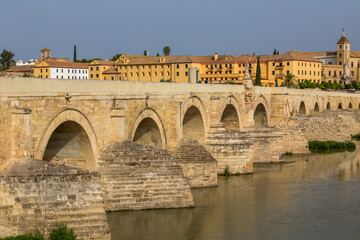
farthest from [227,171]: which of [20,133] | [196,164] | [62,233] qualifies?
[62,233]

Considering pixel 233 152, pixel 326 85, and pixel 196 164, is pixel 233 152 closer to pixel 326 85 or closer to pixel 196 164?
pixel 196 164

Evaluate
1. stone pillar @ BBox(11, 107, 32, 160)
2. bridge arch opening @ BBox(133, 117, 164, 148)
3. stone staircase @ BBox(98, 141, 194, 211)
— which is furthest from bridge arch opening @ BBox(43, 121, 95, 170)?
bridge arch opening @ BBox(133, 117, 164, 148)

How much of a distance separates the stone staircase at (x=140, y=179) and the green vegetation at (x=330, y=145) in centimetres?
2361

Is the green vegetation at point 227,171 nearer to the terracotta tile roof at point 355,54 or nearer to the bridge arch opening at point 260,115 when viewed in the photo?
the bridge arch opening at point 260,115

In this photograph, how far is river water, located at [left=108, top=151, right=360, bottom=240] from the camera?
17719mm

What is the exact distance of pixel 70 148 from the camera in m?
19.5

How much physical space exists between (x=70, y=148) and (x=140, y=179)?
8.40ft

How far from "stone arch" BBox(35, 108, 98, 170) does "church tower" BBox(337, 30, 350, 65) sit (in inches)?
3860

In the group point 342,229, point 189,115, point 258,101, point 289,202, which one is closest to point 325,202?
point 289,202

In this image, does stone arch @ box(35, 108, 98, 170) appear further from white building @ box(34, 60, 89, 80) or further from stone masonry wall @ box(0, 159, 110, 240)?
white building @ box(34, 60, 89, 80)

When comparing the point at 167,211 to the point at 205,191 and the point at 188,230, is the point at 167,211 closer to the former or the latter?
the point at 188,230

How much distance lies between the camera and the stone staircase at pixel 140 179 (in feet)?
60.3

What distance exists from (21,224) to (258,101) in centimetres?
2535

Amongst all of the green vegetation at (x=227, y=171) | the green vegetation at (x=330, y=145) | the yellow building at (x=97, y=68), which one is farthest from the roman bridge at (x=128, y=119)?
the yellow building at (x=97, y=68)
